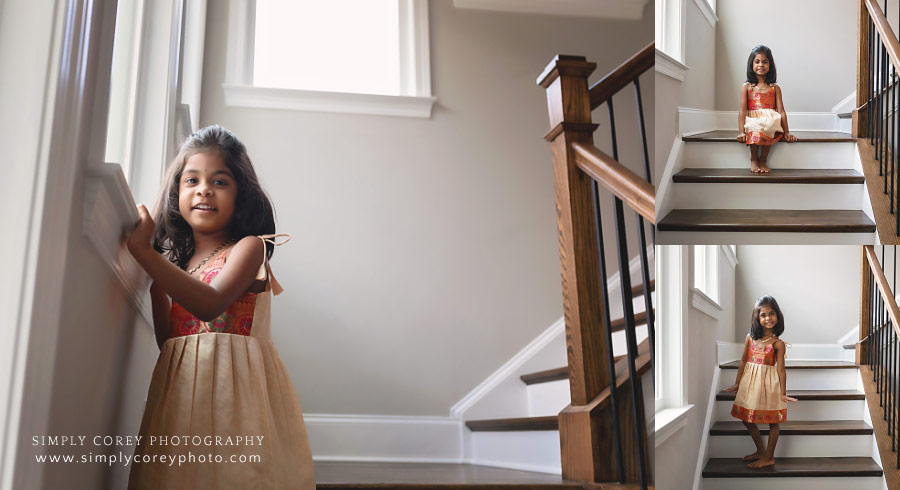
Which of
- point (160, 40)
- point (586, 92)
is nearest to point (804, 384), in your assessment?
point (586, 92)

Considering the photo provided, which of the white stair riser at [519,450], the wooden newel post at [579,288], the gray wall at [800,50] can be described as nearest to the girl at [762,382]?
the gray wall at [800,50]

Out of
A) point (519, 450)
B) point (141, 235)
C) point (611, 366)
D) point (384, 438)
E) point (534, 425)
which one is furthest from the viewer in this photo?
point (384, 438)

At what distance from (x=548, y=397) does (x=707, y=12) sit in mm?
1654

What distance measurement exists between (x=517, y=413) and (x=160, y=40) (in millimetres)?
1574

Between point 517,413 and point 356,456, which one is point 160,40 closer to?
point 356,456

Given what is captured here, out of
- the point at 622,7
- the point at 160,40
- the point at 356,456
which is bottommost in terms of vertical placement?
the point at 356,456

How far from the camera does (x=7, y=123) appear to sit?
69 cm

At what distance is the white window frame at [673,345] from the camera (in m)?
0.67

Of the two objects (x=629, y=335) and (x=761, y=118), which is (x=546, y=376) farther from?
(x=761, y=118)

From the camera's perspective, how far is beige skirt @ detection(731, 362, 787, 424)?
1.97 ft

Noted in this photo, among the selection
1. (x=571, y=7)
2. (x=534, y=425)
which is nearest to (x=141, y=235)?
(x=534, y=425)

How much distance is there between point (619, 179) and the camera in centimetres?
117

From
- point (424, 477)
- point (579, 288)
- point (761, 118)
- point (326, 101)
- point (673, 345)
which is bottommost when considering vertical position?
point (424, 477)

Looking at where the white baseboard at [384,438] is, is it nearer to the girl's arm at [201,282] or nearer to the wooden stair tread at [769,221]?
the girl's arm at [201,282]
